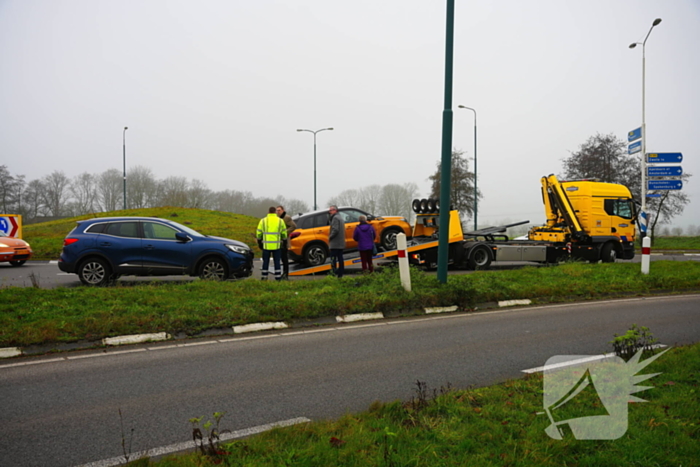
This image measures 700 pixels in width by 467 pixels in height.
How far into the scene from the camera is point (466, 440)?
11.0 ft

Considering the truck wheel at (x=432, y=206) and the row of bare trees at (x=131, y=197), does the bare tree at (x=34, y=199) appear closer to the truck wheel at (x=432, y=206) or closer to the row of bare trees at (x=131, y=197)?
the row of bare trees at (x=131, y=197)

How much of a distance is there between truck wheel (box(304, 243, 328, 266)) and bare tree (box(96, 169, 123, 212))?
58.6 m

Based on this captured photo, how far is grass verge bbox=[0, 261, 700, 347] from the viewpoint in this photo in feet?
23.8

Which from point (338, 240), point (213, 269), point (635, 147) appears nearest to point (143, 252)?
point (213, 269)

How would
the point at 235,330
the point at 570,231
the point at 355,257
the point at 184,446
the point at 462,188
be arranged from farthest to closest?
the point at 462,188
the point at 570,231
the point at 355,257
the point at 235,330
the point at 184,446

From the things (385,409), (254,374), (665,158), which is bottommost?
(254,374)

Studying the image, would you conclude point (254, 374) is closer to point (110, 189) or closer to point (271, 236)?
point (271, 236)

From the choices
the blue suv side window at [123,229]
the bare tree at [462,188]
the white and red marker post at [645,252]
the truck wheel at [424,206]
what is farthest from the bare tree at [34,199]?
the white and red marker post at [645,252]

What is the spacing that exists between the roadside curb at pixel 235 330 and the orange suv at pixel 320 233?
21.2 feet

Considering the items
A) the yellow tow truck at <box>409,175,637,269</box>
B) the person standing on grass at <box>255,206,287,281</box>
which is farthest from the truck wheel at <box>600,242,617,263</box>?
the person standing on grass at <box>255,206,287,281</box>

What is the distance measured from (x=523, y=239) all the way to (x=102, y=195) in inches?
2500

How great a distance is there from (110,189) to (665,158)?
211 ft

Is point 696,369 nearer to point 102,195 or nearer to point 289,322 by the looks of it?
point 289,322

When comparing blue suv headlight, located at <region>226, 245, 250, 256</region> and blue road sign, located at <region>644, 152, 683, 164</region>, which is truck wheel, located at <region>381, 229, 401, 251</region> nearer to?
blue suv headlight, located at <region>226, 245, 250, 256</region>
